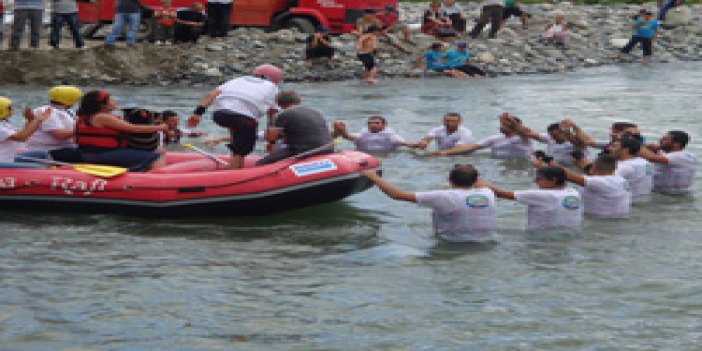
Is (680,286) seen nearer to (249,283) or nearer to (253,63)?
(249,283)

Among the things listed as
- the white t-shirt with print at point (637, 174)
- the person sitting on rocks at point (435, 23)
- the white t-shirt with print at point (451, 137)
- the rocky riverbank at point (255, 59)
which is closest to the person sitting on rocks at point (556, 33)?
the rocky riverbank at point (255, 59)

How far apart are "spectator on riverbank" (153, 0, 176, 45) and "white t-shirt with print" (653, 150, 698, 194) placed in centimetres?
1401

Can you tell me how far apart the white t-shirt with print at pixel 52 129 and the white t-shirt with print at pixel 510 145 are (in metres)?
5.73

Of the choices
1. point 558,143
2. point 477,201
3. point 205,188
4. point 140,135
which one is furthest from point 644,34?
point 477,201

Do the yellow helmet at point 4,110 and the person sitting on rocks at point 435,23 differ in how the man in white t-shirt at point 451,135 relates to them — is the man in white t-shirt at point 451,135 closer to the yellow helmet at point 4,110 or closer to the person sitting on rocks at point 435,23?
the yellow helmet at point 4,110

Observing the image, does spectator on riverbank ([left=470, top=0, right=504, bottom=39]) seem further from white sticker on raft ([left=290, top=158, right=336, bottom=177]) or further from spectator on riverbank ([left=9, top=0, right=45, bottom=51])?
white sticker on raft ([left=290, top=158, right=336, bottom=177])

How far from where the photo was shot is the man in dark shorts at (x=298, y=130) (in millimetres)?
12359

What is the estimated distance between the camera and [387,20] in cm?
2736

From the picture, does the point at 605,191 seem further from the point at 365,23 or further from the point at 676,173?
the point at 365,23

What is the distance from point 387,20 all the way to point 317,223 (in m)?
15.4

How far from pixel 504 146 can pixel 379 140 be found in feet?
5.56

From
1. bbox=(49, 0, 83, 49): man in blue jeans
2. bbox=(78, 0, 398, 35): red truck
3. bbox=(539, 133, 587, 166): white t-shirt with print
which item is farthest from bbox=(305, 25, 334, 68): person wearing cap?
bbox=(539, 133, 587, 166): white t-shirt with print

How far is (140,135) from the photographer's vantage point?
1252 cm

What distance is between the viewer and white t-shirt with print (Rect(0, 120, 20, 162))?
1266cm
